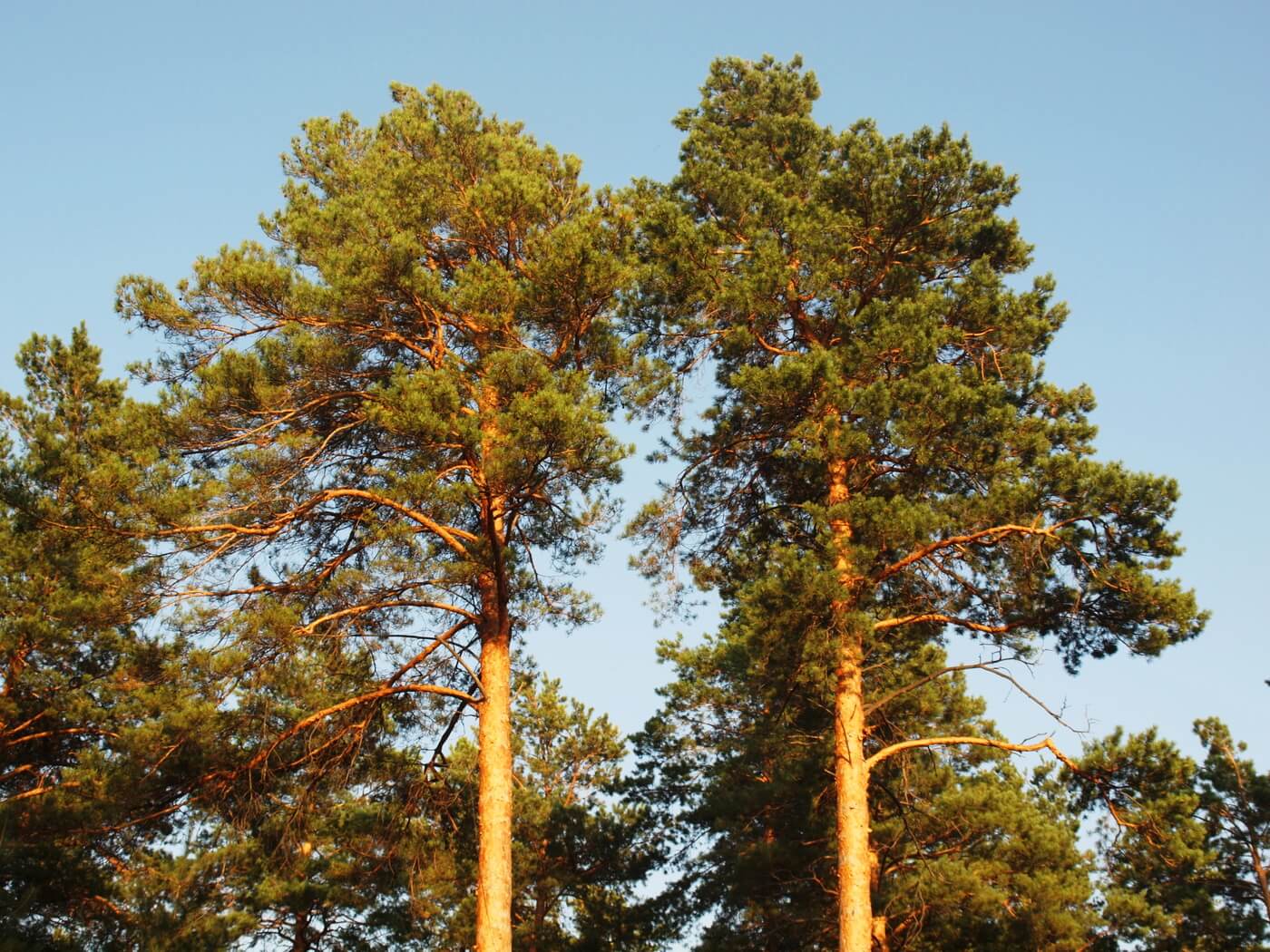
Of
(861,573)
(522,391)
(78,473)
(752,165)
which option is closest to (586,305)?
(522,391)

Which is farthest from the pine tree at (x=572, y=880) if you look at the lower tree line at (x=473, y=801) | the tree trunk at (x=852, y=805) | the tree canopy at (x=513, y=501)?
the tree trunk at (x=852, y=805)

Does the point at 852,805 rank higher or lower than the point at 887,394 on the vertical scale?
lower

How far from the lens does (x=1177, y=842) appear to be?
10406mm

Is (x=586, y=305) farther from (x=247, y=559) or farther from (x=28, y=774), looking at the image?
(x=28, y=774)

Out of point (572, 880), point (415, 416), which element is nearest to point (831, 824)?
point (572, 880)

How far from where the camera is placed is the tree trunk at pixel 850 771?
10.3m

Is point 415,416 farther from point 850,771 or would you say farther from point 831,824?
point 831,824

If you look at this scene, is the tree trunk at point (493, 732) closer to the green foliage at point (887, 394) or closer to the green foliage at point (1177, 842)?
the green foliage at point (887, 394)

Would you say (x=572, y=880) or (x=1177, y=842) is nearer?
(x=1177, y=842)

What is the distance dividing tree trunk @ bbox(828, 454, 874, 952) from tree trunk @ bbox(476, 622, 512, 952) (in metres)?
3.09

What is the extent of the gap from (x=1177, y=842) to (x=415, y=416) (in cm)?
803

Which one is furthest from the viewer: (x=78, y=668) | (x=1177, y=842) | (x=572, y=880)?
(x=572, y=880)

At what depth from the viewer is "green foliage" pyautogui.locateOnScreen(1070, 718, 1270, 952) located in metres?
10.7

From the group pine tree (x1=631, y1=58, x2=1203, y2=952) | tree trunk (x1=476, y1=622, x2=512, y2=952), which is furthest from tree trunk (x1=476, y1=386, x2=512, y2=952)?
pine tree (x1=631, y1=58, x2=1203, y2=952)
